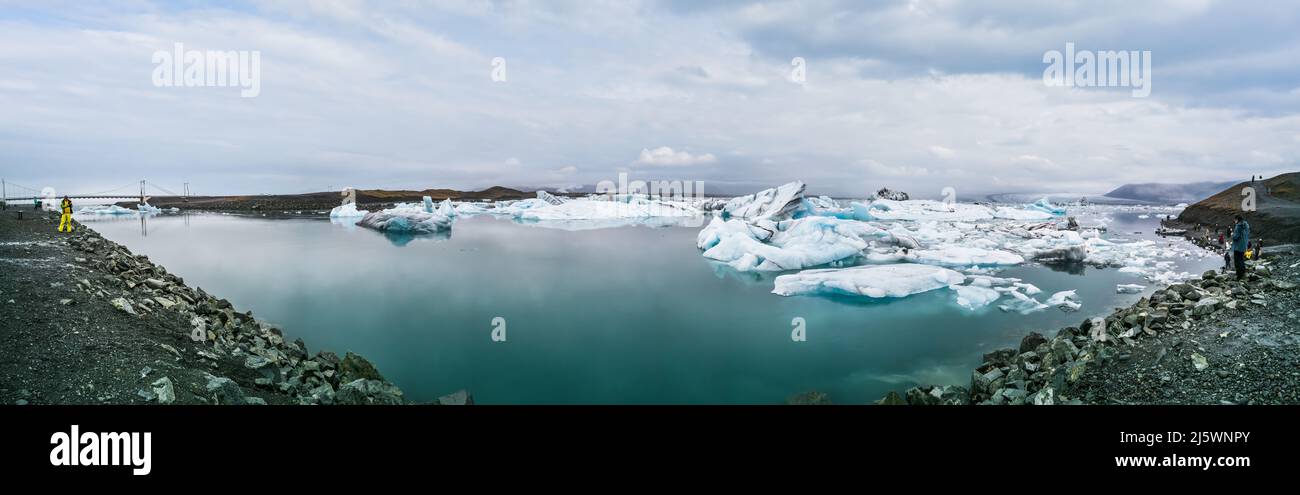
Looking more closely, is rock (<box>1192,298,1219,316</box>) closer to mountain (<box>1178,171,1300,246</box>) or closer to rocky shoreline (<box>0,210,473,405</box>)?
rocky shoreline (<box>0,210,473,405</box>)

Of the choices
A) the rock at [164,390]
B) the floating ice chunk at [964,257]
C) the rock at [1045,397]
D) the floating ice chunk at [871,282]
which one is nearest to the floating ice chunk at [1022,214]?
the floating ice chunk at [964,257]

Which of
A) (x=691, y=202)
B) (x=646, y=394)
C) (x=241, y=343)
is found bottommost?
(x=646, y=394)

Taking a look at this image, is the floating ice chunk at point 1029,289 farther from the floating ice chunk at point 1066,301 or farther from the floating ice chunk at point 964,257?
the floating ice chunk at point 964,257

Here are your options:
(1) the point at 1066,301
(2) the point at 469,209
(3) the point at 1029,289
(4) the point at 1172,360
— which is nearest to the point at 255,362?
(4) the point at 1172,360

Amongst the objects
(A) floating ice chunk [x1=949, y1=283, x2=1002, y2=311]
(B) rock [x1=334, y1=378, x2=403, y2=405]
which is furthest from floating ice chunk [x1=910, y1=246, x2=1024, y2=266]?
(B) rock [x1=334, y1=378, x2=403, y2=405]

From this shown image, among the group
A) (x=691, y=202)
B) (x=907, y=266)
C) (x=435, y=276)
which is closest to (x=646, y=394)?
(x=907, y=266)

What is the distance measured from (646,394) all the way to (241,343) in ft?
14.0

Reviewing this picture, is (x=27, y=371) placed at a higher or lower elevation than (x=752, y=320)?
higher

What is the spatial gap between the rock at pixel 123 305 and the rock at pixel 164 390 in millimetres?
2104

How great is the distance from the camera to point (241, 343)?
534cm

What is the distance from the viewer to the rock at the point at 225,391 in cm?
349

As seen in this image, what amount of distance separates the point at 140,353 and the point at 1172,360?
313 inches

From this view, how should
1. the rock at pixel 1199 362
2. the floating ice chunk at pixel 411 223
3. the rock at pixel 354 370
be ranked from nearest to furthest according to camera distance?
the rock at pixel 1199 362 → the rock at pixel 354 370 → the floating ice chunk at pixel 411 223
